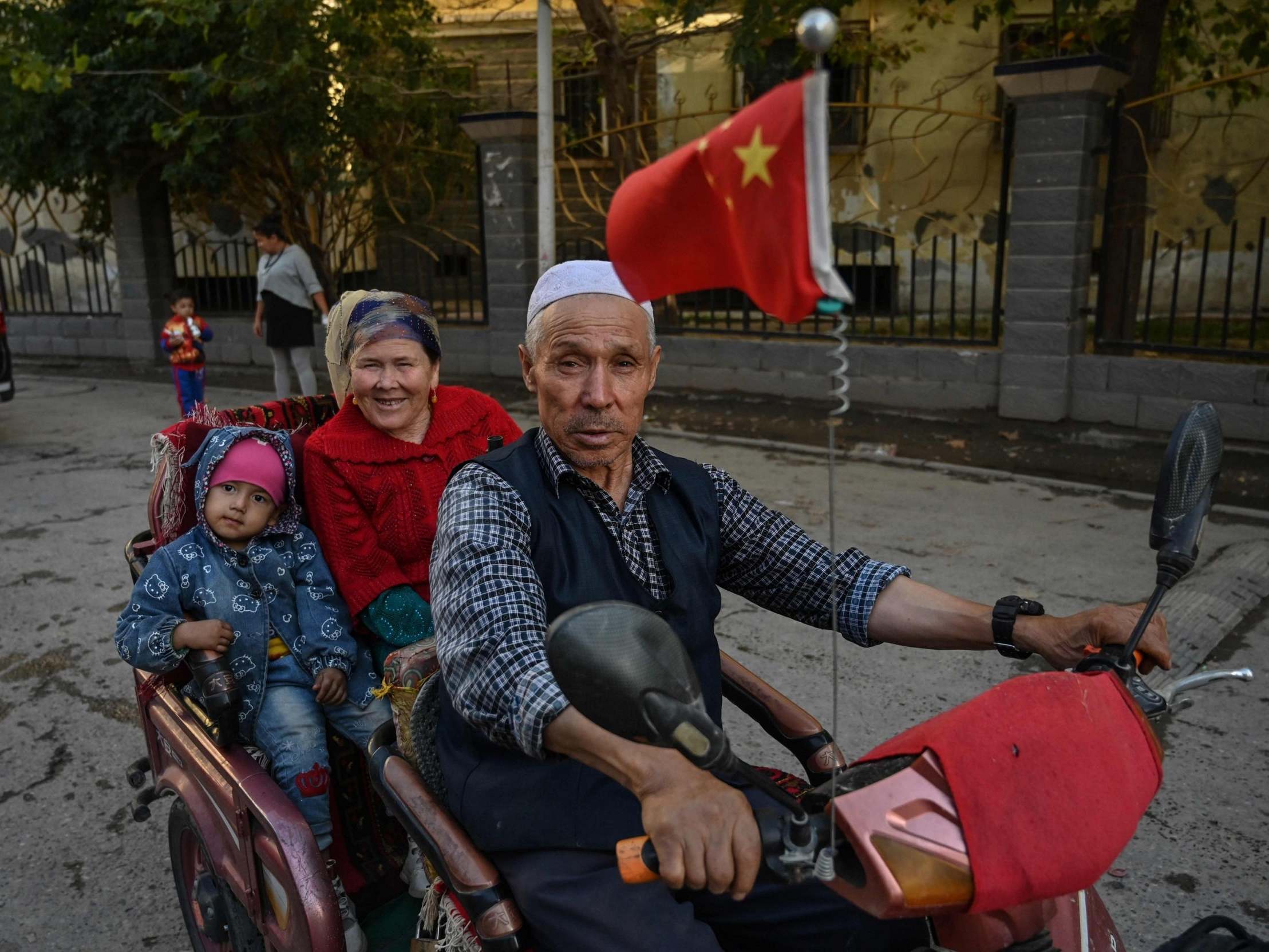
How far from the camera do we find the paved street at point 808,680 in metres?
2.84

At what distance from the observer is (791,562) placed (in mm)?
2068

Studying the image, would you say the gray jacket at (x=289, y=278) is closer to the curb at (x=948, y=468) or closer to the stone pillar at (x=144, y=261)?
the curb at (x=948, y=468)

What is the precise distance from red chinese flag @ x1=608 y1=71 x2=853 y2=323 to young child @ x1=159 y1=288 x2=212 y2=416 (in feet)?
27.1

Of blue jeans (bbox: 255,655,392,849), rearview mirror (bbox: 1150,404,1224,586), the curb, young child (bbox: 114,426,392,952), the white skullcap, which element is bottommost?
the curb

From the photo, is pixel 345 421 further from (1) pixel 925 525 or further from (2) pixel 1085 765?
(1) pixel 925 525

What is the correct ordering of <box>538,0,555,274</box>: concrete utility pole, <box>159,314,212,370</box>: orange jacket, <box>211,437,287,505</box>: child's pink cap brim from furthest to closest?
<box>538,0,555,274</box>: concrete utility pole < <box>159,314,212,370</box>: orange jacket < <box>211,437,287,505</box>: child's pink cap brim

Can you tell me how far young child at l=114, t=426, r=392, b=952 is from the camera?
2316mm

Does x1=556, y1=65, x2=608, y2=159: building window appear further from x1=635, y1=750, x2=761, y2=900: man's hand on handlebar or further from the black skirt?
x1=635, y1=750, x2=761, y2=900: man's hand on handlebar

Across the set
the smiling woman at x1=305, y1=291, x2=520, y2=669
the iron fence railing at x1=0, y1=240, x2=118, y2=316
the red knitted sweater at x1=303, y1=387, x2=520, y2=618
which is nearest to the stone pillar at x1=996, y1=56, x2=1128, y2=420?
the smiling woman at x1=305, y1=291, x2=520, y2=669

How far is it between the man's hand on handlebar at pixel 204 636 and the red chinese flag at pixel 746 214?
147cm

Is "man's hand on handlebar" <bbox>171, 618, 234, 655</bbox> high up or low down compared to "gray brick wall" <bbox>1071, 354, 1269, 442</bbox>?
up

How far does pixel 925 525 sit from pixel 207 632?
14.5ft

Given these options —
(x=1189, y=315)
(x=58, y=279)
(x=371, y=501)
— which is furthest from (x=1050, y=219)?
(x=58, y=279)

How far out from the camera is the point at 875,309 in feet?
30.1
